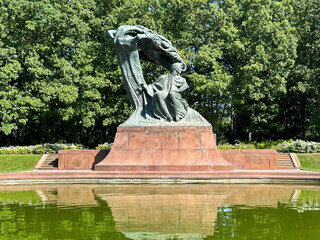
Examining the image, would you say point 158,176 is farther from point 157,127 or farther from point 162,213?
point 162,213

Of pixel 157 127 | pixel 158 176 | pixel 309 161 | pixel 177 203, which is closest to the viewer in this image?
pixel 177 203

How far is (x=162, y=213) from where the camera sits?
7383mm

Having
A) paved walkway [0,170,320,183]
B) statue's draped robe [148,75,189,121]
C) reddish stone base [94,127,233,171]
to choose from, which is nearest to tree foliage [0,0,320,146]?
statue's draped robe [148,75,189,121]

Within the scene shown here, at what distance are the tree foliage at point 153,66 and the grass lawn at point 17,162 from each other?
5.13 metres

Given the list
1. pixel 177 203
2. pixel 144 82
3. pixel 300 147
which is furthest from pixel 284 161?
pixel 177 203

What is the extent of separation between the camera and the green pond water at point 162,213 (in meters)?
5.92

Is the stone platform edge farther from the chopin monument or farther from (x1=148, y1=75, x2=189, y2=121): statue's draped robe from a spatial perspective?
(x1=148, y1=75, x2=189, y2=121): statue's draped robe

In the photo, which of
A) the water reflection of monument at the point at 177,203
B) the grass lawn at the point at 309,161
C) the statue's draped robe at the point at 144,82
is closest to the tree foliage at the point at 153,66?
the grass lawn at the point at 309,161

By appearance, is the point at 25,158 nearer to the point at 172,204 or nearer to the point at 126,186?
the point at 126,186

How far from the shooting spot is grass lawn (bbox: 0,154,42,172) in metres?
19.4

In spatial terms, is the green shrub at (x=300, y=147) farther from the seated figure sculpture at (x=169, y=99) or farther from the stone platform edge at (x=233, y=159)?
the seated figure sculpture at (x=169, y=99)

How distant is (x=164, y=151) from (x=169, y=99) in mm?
2151

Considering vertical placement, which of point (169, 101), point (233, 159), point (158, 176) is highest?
point (169, 101)

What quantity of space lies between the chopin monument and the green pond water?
4.08 m
